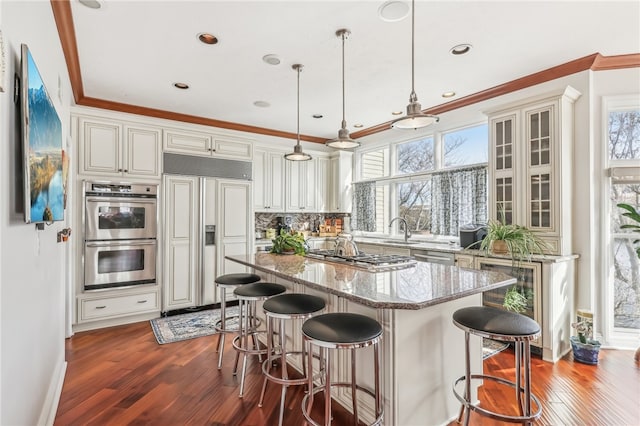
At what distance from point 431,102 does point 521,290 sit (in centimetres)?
237

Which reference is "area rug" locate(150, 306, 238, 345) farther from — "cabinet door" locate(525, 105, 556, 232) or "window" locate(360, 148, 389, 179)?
"cabinet door" locate(525, 105, 556, 232)

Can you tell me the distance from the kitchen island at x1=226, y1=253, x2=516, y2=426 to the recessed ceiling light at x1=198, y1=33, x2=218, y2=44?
75.1 inches

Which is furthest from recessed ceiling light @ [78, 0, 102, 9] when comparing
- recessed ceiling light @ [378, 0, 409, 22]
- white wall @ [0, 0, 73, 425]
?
recessed ceiling light @ [378, 0, 409, 22]

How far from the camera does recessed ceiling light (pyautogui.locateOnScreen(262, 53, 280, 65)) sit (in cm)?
295

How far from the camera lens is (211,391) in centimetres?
245

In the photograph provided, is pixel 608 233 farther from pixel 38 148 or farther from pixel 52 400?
pixel 52 400

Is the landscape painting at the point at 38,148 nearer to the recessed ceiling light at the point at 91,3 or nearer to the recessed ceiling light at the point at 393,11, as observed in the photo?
the recessed ceiling light at the point at 91,3

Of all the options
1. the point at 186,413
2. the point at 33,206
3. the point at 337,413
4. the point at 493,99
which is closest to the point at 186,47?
the point at 33,206

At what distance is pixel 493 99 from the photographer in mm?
3789

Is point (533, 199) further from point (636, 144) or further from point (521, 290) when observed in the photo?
point (636, 144)

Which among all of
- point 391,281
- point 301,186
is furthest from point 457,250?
point 301,186

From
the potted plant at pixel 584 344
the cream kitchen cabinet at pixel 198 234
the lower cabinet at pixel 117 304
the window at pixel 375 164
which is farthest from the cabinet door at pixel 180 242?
the potted plant at pixel 584 344

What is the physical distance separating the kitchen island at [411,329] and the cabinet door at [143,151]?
2802mm

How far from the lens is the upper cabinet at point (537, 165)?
306 centimetres
